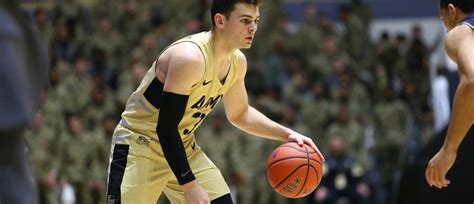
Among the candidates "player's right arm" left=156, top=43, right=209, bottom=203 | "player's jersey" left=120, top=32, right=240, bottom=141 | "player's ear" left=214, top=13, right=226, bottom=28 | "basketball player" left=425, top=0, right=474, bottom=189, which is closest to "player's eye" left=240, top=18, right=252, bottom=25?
"player's ear" left=214, top=13, right=226, bottom=28

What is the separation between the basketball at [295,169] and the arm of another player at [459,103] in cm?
73

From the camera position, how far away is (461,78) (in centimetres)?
512

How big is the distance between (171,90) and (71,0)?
11.7 meters

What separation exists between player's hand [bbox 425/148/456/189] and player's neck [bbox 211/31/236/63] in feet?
4.54

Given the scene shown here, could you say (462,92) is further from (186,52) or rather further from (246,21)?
(186,52)

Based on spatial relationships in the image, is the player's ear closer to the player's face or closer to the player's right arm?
the player's face

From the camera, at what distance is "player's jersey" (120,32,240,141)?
5.56 meters

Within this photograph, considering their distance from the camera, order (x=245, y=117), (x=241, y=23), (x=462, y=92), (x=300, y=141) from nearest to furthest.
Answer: (x=462, y=92), (x=241, y=23), (x=300, y=141), (x=245, y=117)

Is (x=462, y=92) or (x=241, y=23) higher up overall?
(x=241, y=23)

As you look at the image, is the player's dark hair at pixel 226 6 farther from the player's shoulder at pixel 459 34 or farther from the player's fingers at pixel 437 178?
the player's fingers at pixel 437 178

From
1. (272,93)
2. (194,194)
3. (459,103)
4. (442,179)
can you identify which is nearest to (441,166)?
(442,179)

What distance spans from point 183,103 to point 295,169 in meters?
0.88

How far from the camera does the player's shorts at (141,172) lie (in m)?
5.56

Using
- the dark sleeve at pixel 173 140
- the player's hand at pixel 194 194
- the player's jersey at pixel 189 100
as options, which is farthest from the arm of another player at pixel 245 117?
the player's hand at pixel 194 194
